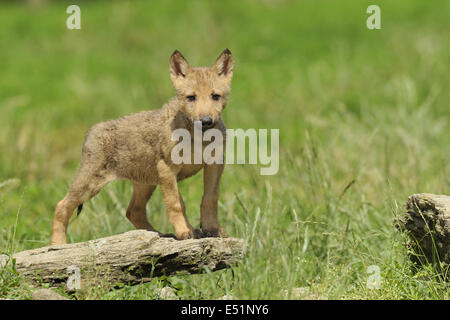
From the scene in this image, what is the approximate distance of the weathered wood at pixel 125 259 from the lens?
6422 mm

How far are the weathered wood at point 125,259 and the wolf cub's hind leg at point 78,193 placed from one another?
0.51 meters

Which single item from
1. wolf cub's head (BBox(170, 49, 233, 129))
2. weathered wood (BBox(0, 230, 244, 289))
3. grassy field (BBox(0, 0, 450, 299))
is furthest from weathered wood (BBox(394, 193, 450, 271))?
wolf cub's head (BBox(170, 49, 233, 129))

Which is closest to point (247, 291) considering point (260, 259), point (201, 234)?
point (260, 259)

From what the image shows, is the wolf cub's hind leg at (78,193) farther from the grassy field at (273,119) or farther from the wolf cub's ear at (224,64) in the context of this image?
the wolf cub's ear at (224,64)

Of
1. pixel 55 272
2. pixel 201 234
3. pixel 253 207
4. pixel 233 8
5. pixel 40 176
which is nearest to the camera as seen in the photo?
pixel 55 272

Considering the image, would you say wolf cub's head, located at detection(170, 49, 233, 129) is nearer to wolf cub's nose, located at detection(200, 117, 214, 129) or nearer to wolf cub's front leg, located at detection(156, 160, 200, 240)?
wolf cub's nose, located at detection(200, 117, 214, 129)

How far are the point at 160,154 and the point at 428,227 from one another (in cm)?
274

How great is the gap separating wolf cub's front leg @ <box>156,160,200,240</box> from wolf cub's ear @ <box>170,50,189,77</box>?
880 millimetres

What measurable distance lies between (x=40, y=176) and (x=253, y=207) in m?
4.60

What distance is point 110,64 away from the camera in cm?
1875

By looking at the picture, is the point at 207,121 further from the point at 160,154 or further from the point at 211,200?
the point at 211,200

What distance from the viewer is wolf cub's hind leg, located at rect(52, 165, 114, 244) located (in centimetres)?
708

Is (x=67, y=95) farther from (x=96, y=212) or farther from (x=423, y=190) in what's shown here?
(x=423, y=190)

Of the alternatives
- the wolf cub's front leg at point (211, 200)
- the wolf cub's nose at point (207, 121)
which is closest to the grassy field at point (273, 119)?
the wolf cub's front leg at point (211, 200)
